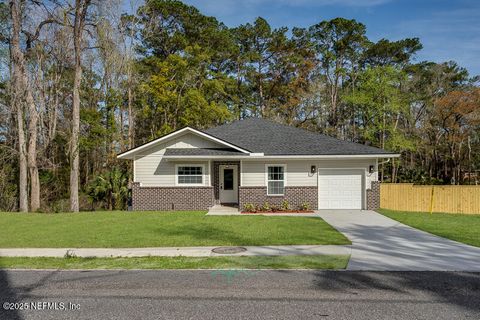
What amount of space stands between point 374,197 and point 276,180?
4.72m

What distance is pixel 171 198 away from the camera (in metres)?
16.8

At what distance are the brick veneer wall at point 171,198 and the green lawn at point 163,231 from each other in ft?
6.74

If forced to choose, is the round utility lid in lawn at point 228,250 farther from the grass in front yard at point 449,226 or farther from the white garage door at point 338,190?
the white garage door at point 338,190

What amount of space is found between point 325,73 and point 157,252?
34385 millimetres

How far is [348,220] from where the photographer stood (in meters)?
13.3

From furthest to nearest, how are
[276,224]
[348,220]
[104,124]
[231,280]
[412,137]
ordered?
[412,137] < [104,124] < [348,220] < [276,224] < [231,280]

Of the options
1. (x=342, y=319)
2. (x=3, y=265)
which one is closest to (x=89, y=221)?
(x=3, y=265)

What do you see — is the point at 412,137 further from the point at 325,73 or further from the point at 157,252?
the point at 157,252

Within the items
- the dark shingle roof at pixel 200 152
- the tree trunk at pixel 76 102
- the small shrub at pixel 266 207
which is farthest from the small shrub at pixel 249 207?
the tree trunk at pixel 76 102

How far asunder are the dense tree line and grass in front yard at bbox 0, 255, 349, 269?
1273 cm

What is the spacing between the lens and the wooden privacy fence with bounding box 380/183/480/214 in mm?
17016

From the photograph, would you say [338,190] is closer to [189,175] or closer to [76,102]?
[189,175]

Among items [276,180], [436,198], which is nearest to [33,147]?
[276,180]

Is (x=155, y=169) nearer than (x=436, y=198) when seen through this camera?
Yes
